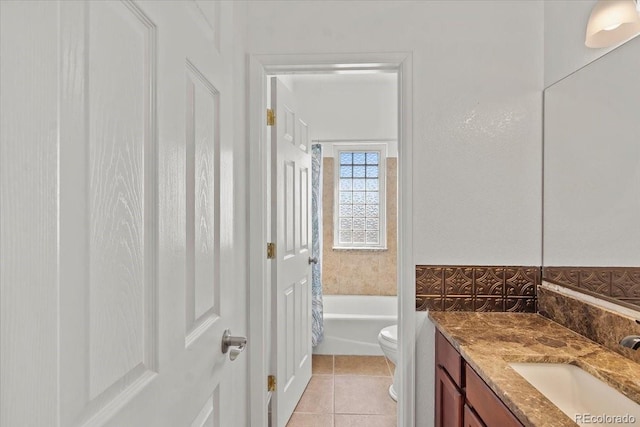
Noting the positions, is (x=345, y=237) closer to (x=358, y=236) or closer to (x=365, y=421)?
(x=358, y=236)

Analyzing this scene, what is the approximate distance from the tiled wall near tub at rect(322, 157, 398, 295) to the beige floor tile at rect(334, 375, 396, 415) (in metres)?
1.27

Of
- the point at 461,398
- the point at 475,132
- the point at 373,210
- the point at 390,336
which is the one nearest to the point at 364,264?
the point at 373,210

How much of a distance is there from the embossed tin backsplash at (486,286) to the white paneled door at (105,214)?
119cm

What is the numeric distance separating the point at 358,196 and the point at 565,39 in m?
2.84

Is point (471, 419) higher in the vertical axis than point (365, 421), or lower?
higher

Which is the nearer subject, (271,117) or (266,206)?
(266,206)

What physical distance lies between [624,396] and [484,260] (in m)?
0.84

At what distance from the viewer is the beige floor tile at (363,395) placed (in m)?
2.58

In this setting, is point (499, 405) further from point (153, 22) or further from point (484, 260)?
point (153, 22)

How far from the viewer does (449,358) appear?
5.16 feet

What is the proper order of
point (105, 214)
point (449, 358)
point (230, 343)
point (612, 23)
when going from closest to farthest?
point (105, 214) → point (230, 343) → point (612, 23) → point (449, 358)

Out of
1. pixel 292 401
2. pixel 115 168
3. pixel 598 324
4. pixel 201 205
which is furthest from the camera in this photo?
pixel 292 401

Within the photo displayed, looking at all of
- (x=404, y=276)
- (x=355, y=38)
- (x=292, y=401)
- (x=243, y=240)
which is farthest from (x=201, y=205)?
(x=292, y=401)

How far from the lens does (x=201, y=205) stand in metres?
0.94
